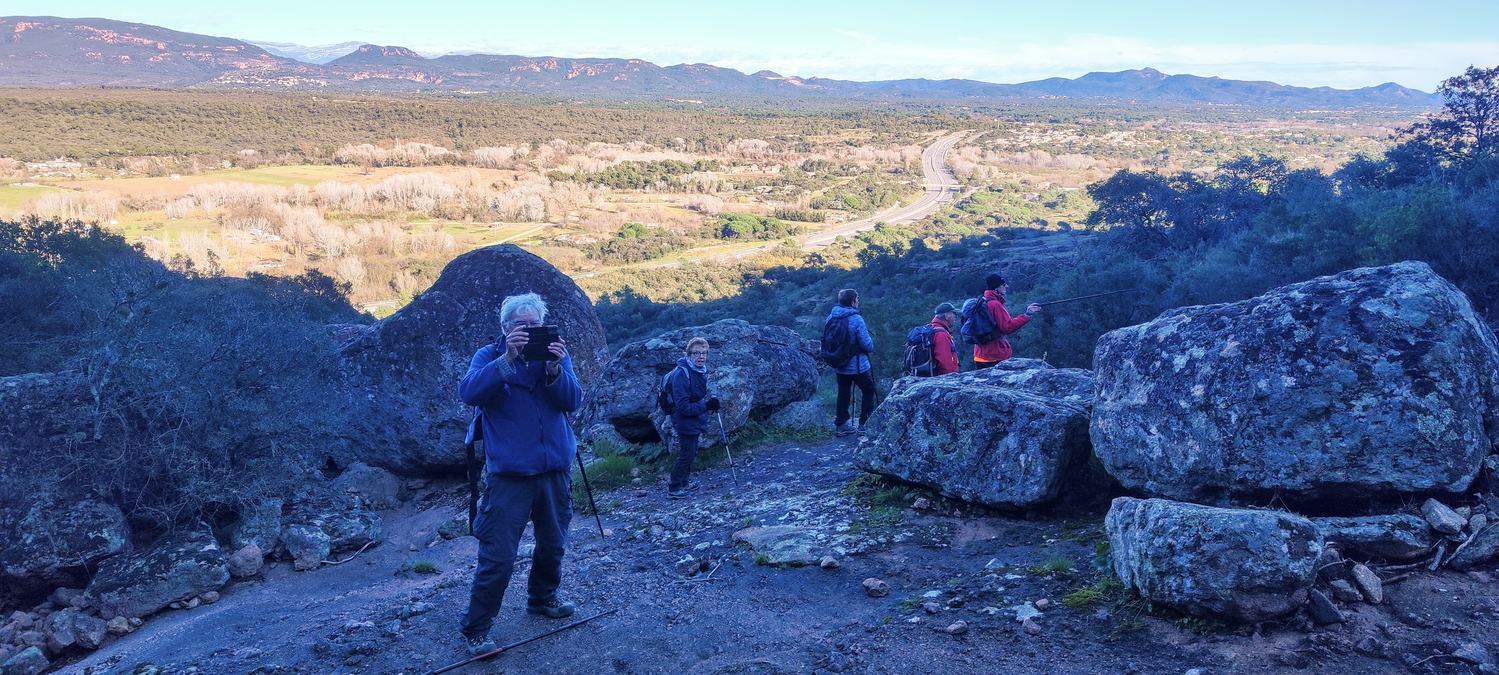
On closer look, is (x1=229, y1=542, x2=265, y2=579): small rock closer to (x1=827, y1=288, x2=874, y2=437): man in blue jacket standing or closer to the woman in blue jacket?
the woman in blue jacket

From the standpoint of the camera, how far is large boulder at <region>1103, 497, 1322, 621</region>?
4090 mm

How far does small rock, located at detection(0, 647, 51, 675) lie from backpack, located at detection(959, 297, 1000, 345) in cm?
778

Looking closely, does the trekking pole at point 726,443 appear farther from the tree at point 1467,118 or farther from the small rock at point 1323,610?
the tree at point 1467,118

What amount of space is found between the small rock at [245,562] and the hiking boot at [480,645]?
349 centimetres

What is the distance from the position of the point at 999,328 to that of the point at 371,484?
7103mm

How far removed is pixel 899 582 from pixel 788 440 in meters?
4.97

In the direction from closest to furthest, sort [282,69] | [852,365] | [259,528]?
[259,528], [852,365], [282,69]

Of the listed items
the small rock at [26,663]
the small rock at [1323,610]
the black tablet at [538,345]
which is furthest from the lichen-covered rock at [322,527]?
the small rock at [1323,610]

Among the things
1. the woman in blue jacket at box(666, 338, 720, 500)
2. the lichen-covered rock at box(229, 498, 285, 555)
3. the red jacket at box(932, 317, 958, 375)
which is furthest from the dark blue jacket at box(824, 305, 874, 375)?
the lichen-covered rock at box(229, 498, 285, 555)

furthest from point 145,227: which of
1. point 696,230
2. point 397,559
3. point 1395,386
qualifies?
point 1395,386

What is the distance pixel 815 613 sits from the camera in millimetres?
5297

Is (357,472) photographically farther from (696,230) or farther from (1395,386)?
(696,230)

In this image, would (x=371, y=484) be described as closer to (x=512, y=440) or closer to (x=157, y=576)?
(x=157, y=576)

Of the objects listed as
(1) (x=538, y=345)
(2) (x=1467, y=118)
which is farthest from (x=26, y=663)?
(2) (x=1467, y=118)
